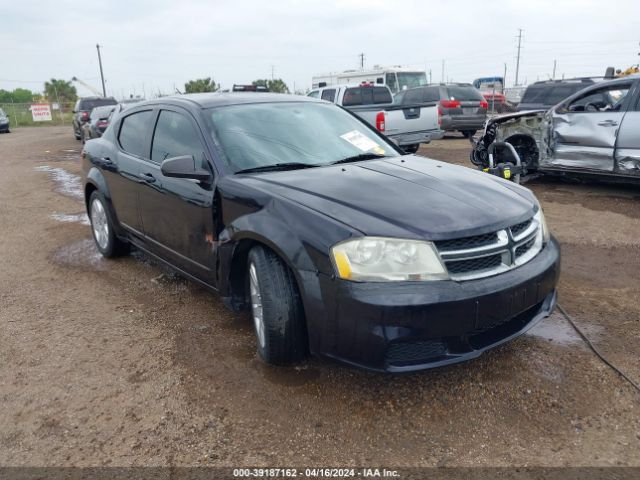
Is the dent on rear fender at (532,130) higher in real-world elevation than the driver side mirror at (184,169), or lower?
lower

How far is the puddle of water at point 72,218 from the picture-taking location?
287 inches

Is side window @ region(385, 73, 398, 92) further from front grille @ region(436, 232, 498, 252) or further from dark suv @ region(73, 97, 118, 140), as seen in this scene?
front grille @ region(436, 232, 498, 252)

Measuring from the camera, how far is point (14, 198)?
30.2 feet

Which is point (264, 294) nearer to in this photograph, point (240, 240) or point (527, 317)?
point (240, 240)

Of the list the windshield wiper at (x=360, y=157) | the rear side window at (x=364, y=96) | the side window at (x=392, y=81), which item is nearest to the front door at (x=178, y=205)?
the windshield wiper at (x=360, y=157)

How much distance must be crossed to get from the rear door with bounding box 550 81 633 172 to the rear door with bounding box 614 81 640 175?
84mm

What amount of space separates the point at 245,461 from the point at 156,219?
7.39 feet

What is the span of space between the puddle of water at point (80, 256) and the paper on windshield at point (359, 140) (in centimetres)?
279

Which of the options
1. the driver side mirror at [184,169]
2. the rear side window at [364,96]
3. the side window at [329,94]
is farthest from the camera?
the side window at [329,94]

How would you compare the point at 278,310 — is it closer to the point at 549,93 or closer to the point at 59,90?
the point at 549,93

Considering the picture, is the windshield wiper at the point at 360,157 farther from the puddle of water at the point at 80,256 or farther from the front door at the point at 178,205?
the puddle of water at the point at 80,256

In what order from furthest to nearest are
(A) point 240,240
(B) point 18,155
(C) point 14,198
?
1. (B) point 18,155
2. (C) point 14,198
3. (A) point 240,240

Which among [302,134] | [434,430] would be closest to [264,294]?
[434,430]

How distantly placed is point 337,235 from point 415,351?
26.5 inches
